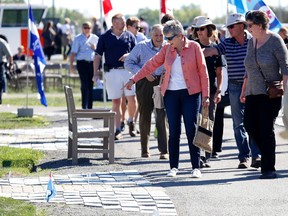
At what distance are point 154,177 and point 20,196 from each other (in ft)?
7.49

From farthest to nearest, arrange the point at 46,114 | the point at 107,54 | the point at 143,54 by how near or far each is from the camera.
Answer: the point at 46,114, the point at 107,54, the point at 143,54

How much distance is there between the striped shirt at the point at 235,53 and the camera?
14.8 meters

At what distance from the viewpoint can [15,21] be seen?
51.9 metres

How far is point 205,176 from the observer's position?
13992 mm

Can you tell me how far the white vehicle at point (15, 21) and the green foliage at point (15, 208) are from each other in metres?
38.7

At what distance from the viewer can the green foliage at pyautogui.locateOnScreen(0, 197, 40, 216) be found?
417 inches

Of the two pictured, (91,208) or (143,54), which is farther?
(143,54)

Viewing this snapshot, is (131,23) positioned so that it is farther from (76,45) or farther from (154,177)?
(154,177)

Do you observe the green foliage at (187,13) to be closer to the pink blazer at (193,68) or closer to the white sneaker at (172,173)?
the pink blazer at (193,68)

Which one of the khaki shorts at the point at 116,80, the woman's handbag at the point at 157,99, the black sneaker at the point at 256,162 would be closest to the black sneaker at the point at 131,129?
the khaki shorts at the point at 116,80

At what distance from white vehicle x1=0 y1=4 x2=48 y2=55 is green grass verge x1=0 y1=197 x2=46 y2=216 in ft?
127

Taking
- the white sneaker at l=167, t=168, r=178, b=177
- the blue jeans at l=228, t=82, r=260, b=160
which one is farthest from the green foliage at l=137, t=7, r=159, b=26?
the white sneaker at l=167, t=168, r=178, b=177

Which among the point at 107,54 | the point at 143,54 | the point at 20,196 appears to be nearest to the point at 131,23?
the point at 107,54

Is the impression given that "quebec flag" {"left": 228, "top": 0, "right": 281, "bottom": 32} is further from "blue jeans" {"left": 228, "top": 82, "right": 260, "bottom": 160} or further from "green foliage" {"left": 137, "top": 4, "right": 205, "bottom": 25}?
"green foliage" {"left": 137, "top": 4, "right": 205, "bottom": 25}
